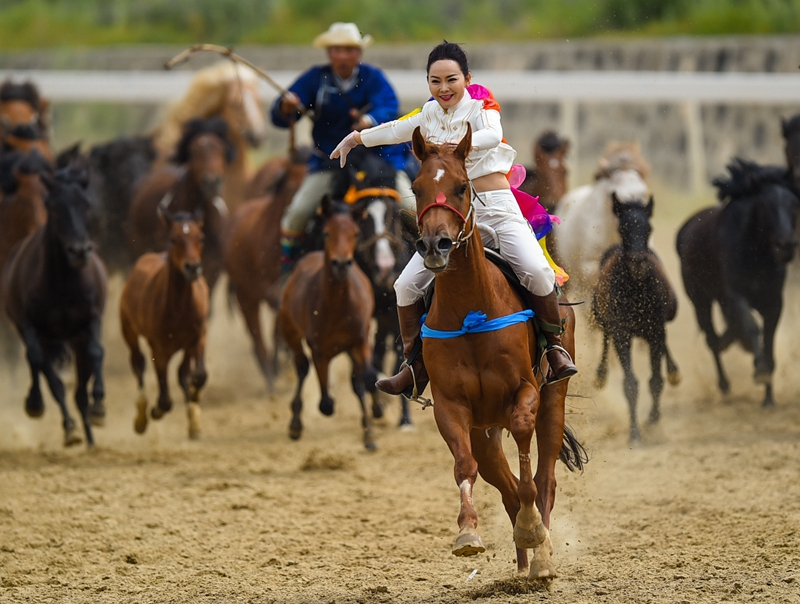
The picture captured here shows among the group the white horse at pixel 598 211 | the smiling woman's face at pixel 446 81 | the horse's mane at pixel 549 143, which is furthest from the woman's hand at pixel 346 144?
the horse's mane at pixel 549 143

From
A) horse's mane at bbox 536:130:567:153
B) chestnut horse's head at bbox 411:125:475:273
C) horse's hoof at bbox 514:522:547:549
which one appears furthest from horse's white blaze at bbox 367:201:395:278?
horse's hoof at bbox 514:522:547:549

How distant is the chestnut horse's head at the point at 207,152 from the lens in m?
12.9

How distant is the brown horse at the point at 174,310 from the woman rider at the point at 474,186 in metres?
4.11

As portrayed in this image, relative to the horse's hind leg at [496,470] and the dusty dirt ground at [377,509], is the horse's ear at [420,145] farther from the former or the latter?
the dusty dirt ground at [377,509]

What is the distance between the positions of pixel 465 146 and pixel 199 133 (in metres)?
8.72

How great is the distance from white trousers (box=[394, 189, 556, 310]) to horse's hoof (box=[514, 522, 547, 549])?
3.83ft

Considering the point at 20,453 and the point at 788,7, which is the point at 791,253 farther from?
the point at 788,7

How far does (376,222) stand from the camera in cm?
1053

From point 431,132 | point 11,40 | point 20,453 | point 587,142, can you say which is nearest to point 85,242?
point 20,453

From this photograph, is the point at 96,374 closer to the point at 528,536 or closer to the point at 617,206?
the point at 617,206

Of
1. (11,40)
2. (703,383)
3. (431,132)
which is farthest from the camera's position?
(11,40)

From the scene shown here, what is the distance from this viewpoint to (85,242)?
9773 mm

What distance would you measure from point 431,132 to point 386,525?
2.85 metres

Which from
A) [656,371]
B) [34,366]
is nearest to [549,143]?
[656,371]
